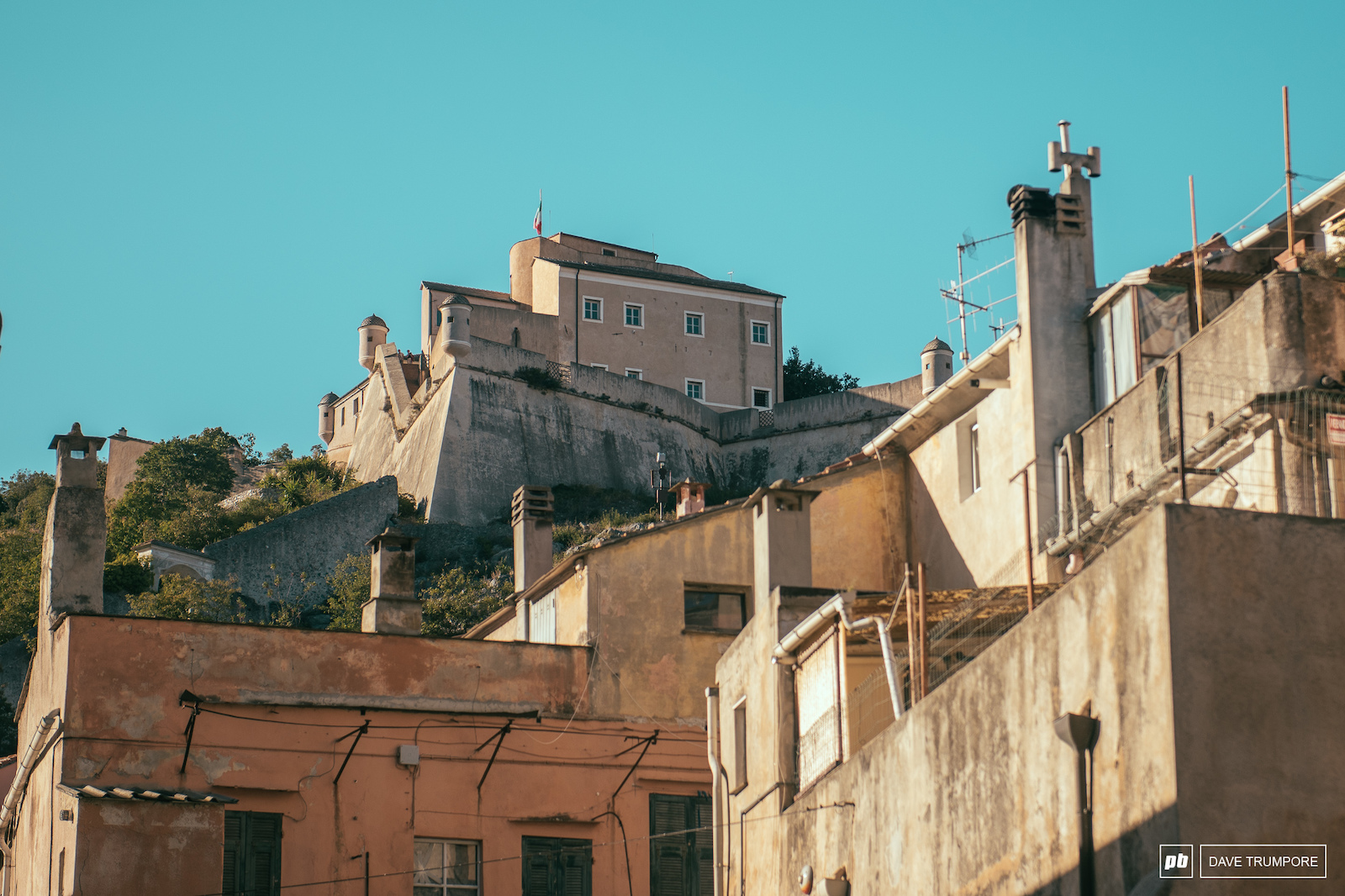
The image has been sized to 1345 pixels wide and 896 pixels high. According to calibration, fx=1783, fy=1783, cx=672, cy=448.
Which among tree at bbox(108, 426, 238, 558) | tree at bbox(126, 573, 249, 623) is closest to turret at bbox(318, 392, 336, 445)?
tree at bbox(108, 426, 238, 558)

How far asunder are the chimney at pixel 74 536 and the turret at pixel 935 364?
36.3 metres

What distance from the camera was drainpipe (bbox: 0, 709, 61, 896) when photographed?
1870 cm

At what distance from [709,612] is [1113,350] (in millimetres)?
5679

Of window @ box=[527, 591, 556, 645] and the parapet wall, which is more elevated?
the parapet wall

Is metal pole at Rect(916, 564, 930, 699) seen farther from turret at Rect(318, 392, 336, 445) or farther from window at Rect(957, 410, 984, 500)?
turret at Rect(318, 392, 336, 445)

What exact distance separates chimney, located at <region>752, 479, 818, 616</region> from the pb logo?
869cm

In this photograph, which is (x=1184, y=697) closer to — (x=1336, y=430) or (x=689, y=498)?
(x=1336, y=430)

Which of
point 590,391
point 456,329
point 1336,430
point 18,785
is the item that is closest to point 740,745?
point 1336,430

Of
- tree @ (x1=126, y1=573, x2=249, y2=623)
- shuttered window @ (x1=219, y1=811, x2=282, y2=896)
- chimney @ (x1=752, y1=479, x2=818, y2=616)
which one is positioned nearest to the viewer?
chimney @ (x1=752, y1=479, x2=818, y2=616)

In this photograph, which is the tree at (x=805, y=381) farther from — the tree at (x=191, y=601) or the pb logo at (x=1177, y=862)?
the pb logo at (x=1177, y=862)

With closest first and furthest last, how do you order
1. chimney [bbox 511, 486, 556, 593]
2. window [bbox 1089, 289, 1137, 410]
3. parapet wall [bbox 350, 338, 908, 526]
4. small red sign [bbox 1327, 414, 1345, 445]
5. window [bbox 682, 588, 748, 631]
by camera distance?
small red sign [bbox 1327, 414, 1345, 445] → window [bbox 1089, 289, 1137, 410] → window [bbox 682, 588, 748, 631] → chimney [bbox 511, 486, 556, 593] → parapet wall [bbox 350, 338, 908, 526]

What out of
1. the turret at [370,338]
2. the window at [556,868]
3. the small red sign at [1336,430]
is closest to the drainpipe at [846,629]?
the small red sign at [1336,430]

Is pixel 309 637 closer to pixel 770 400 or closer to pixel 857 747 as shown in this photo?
pixel 857 747

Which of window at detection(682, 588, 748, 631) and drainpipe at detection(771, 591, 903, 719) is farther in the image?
window at detection(682, 588, 748, 631)
